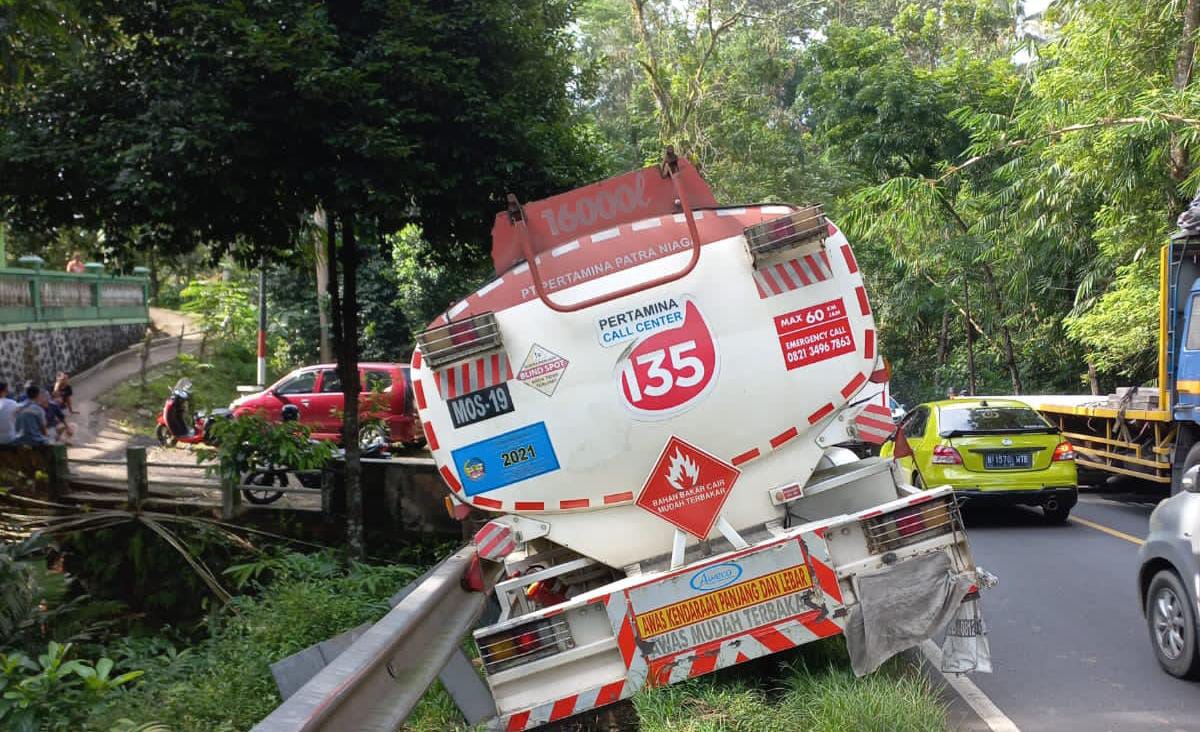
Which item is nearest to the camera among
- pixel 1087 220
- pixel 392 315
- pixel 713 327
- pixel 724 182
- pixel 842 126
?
pixel 713 327

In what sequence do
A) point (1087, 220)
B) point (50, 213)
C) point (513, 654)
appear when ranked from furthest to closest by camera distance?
point (1087, 220), point (50, 213), point (513, 654)

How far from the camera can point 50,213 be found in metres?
9.11

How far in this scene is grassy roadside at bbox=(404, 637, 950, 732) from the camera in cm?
507

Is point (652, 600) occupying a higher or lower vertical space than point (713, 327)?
lower

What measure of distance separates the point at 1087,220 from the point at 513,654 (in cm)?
1957

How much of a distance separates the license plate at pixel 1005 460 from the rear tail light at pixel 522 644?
8521 mm

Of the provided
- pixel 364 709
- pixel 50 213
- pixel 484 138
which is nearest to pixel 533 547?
pixel 364 709

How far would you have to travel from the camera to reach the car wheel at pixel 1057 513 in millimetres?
13203

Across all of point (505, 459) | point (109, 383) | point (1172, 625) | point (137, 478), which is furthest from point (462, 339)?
point (109, 383)

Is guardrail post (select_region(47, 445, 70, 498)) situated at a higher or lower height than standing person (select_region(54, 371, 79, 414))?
lower

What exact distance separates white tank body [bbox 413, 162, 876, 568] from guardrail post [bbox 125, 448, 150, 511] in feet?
23.2

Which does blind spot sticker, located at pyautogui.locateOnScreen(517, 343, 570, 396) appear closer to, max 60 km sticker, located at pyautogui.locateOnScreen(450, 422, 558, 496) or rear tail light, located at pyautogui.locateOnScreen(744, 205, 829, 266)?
max 60 km sticker, located at pyautogui.locateOnScreen(450, 422, 558, 496)

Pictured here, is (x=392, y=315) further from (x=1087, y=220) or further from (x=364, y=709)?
(x=364, y=709)

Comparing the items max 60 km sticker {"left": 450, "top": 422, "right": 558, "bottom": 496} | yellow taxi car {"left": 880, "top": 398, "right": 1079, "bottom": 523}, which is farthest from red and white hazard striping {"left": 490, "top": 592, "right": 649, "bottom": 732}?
yellow taxi car {"left": 880, "top": 398, "right": 1079, "bottom": 523}
